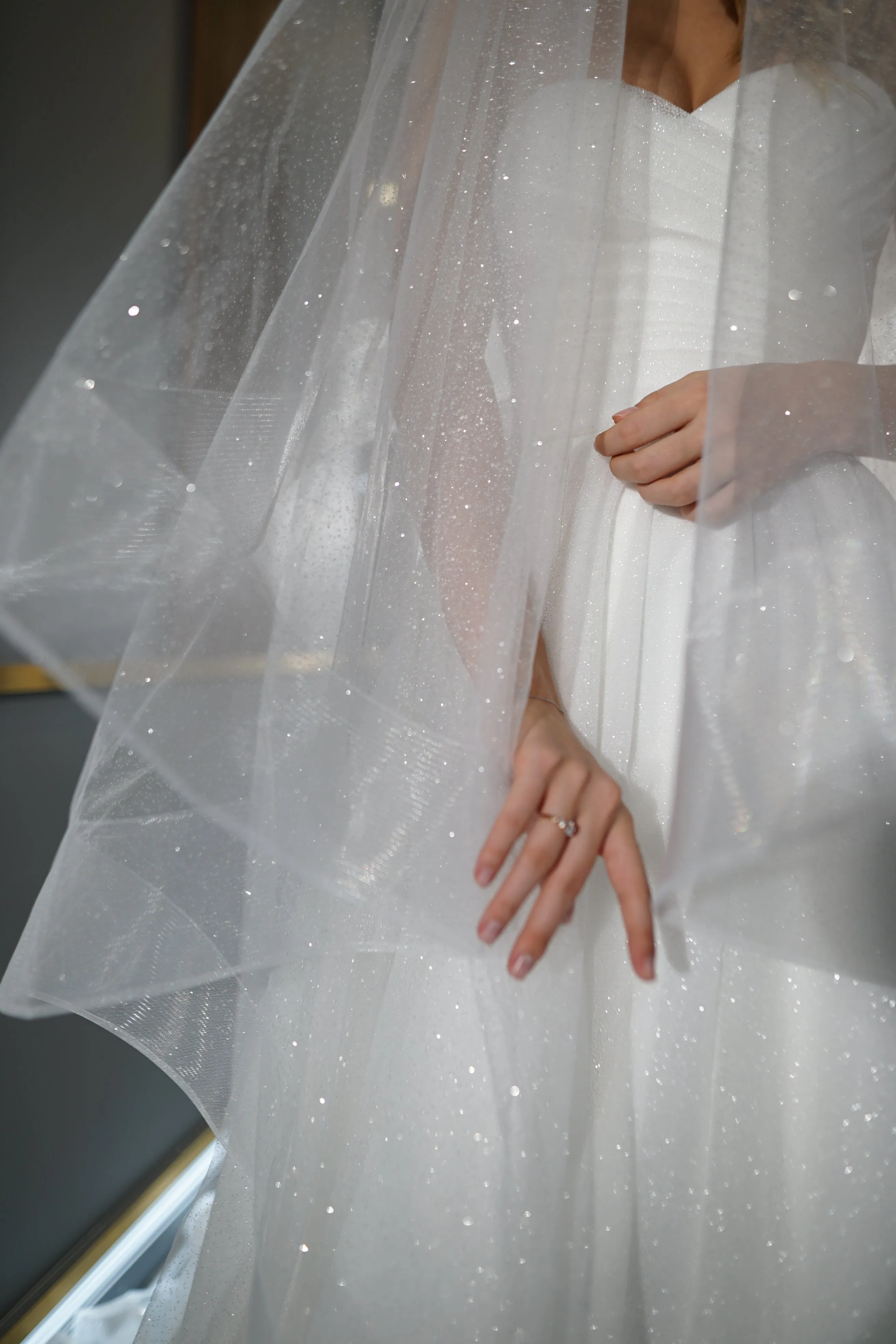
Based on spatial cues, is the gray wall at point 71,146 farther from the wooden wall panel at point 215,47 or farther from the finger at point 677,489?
the finger at point 677,489

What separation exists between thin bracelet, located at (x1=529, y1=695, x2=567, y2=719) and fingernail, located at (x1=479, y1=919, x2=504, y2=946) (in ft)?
0.43

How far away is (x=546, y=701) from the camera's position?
1.53 feet

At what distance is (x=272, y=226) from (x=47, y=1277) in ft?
3.10

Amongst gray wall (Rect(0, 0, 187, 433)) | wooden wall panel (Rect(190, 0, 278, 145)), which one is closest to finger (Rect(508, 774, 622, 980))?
gray wall (Rect(0, 0, 187, 433))

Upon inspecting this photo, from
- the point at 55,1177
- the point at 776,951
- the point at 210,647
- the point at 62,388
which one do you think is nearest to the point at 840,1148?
the point at 776,951

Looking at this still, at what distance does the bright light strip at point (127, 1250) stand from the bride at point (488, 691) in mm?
381

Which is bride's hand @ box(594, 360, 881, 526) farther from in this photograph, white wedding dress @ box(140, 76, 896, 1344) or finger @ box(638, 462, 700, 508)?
white wedding dress @ box(140, 76, 896, 1344)

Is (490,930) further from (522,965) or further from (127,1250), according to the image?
(127,1250)

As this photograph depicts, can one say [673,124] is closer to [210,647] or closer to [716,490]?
[716,490]

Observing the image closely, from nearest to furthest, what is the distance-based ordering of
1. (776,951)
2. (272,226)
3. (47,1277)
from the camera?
(776,951) → (272,226) → (47,1277)

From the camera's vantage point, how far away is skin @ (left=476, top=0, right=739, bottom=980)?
1.26ft

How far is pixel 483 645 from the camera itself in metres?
0.43

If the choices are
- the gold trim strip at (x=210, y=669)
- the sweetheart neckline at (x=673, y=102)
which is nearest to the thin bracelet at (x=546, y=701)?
the gold trim strip at (x=210, y=669)

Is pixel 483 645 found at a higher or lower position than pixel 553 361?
lower
